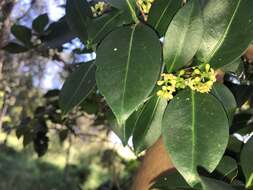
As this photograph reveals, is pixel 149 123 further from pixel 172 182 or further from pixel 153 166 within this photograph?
pixel 153 166

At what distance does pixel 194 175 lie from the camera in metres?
0.53

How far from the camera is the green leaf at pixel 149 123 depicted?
63 centimetres

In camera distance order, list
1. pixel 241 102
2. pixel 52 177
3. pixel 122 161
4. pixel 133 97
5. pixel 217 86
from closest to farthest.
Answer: pixel 133 97 → pixel 217 86 → pixel 241 102 → pixel 122 161 → pixel 52 177

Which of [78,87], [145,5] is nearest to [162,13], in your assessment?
[145,5]

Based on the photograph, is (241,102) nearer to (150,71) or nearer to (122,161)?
(150,71)

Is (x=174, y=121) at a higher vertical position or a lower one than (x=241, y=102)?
higher

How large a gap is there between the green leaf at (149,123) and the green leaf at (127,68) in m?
0.09

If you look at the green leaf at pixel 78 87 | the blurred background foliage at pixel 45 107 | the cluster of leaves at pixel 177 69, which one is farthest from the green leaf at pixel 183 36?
the blurred background foliage at pixel 45 107

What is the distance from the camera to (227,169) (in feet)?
2.03

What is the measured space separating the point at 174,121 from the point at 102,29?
0.14 meters

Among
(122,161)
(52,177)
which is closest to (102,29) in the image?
(122,161)

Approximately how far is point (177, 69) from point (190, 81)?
0.02 meters

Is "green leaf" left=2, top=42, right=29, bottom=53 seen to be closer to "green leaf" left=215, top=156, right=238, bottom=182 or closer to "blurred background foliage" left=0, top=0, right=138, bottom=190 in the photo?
"blurred background foliage" left=0, top=0, right=138, bottom=190

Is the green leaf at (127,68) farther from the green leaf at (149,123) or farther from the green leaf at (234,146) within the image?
the green leaf at (234,146)
